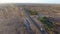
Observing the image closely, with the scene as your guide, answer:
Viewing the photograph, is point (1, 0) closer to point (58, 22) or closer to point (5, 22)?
point (5, 22)

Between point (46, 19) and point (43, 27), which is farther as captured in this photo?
point (46, 19)

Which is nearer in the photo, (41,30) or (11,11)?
(41,30)

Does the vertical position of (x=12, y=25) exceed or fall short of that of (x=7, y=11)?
it falls short

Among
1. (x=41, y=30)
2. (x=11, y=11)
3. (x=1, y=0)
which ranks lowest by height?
(x=41, y=30)

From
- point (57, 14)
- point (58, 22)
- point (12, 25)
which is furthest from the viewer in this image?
point (57, 14)

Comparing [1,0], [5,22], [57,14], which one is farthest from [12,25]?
[57,14]

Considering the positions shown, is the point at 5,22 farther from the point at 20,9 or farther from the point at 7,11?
the point at 20,9

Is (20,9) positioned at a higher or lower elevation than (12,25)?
higher

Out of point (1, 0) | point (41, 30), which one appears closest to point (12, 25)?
point (41, 30)

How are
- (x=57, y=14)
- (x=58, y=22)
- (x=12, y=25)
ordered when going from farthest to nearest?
(x=57, y=14)
(x=58, y=22)
(x=12, y=25)
